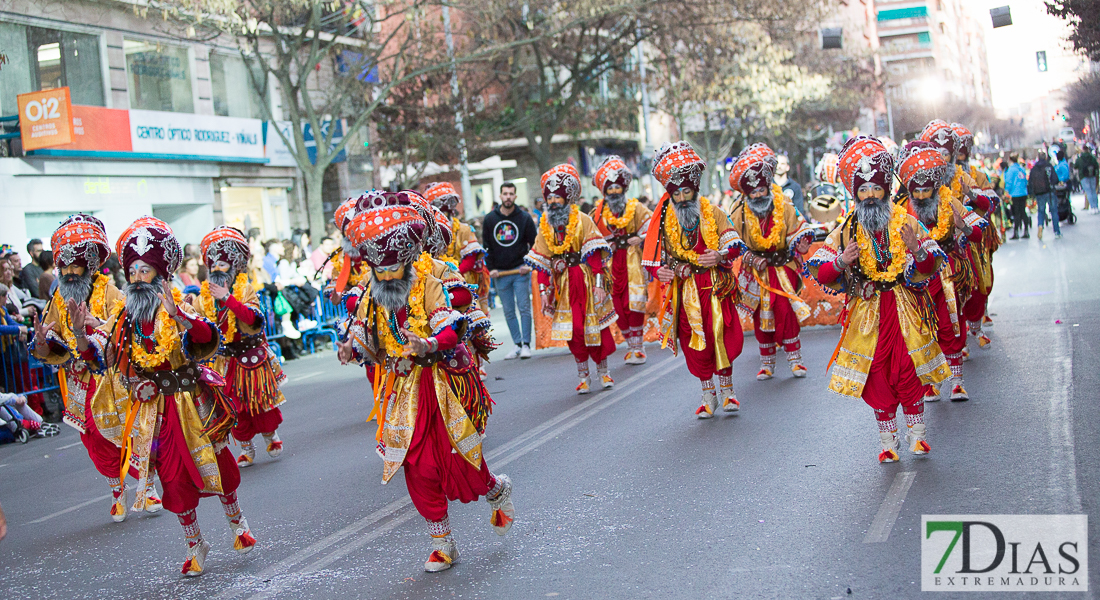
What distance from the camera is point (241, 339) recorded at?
8500 mm

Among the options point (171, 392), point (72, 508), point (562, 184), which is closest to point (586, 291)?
point (562, 184)

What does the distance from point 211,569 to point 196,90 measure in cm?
2061

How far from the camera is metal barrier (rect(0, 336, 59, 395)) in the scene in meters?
11.9

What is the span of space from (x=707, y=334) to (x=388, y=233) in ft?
12.2

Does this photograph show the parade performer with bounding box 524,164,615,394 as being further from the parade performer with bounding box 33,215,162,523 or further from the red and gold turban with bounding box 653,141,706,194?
the parade performer with bounding box 33,215,162,523

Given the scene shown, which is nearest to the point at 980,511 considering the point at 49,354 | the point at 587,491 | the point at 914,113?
the point at 587,491

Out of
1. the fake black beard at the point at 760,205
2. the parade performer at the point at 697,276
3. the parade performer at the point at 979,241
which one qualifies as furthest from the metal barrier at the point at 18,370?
the parade performer at the point at 979,241

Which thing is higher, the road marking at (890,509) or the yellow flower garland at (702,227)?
the yellow flower garland at (702,227)

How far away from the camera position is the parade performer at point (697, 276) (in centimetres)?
835

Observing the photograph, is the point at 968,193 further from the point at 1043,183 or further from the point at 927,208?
the point at 1043,183

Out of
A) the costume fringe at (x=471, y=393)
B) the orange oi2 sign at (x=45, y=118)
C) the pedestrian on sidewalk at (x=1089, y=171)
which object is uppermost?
the orange oi2 sign at (x=45, y=118)

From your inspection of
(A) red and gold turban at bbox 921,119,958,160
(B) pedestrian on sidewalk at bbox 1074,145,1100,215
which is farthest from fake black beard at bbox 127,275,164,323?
(B) pedestrian on sidewalk at bbox 1074,145,1100,215

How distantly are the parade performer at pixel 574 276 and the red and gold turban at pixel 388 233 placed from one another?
516cm

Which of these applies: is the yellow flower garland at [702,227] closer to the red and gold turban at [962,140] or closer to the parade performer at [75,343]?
the red and gold turban at [962,140]
